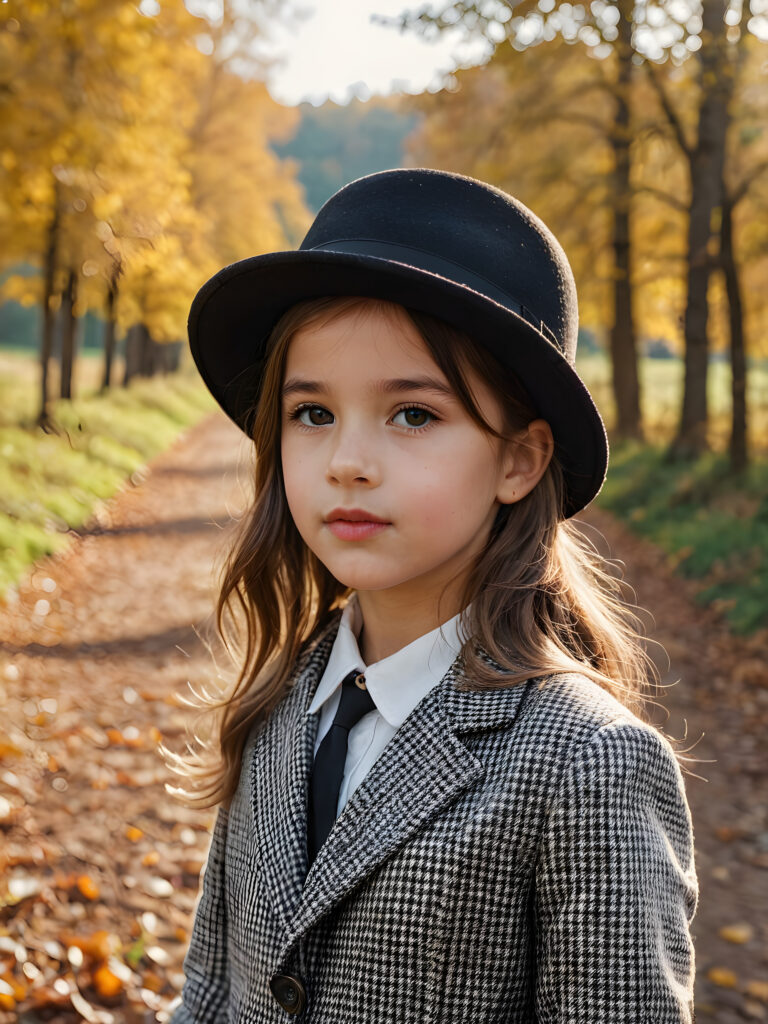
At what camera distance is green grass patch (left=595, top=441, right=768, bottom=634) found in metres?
7.38

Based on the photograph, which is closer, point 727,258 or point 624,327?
point 727,258

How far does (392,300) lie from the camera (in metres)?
1.53

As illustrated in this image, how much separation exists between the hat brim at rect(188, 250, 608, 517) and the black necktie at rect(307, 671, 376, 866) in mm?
575

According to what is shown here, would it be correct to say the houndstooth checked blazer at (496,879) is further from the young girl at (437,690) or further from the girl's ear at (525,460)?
the girl's ear at (525,460)

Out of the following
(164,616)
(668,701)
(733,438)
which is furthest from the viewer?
(733,438)

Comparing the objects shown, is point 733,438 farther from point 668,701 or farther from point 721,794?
point 721,794

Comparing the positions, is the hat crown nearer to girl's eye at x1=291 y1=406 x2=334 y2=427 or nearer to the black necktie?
girl's eye at x1=291 y1=406 x2=334 y2=427

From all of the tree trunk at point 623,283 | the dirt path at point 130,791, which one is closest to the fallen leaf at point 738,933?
A: the dirt path at point 130,791

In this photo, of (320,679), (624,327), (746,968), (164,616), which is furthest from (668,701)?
(624,327)

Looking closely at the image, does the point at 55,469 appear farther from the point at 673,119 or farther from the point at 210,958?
the point at 673,119

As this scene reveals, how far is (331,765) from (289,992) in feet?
1.26

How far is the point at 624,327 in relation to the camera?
15.0m

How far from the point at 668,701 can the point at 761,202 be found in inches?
315

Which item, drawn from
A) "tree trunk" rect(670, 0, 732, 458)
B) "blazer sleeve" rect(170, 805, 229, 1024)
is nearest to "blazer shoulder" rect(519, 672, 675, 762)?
"blazer sleeve" rect(170, 805, 229, 1024)
